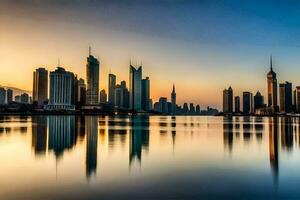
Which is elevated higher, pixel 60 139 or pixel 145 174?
pixel 60 139

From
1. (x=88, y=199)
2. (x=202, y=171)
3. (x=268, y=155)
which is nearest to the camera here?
(x=88, y=199)

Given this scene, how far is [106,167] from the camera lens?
74.4 feet

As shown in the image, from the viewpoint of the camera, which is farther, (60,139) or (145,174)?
(60,139)

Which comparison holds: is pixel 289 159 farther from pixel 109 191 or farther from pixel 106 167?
pixel 109 191

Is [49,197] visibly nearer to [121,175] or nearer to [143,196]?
[143,196]

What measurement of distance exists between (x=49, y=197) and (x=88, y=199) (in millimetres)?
1678

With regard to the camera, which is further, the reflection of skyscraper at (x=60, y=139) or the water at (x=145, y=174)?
the reflection of skyscraper at (x=60, y=139)

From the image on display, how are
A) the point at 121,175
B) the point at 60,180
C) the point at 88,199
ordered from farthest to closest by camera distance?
the point at 121,175, the point at 60,180, the point at 88,199

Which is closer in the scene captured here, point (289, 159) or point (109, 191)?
point (109, 191)

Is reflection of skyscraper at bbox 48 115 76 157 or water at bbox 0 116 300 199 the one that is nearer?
water at bbox 0 116 300 199

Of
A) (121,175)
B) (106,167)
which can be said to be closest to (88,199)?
(121,175)

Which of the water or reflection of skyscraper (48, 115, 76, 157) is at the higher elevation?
reflection of skyscraper (48, 115, 76, 157)

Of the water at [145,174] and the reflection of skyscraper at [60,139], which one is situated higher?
the reflection of skyscraper at [60,139]

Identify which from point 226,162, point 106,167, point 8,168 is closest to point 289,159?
point 226,162
